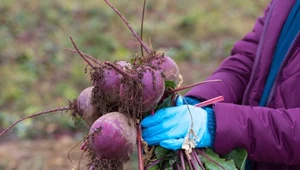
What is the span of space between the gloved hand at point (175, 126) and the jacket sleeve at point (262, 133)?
4 cm

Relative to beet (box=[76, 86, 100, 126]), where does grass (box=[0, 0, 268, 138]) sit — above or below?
above

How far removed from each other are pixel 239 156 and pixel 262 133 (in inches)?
4.6

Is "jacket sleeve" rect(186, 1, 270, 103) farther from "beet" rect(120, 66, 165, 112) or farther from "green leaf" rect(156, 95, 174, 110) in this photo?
"beet" rect(120, 66, 165, 112)

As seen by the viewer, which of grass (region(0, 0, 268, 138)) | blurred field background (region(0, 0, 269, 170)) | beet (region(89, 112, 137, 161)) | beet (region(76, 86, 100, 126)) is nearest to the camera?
beet (region(89, 112, 137, 161))

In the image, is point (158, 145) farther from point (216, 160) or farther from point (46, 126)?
point (46, 126)

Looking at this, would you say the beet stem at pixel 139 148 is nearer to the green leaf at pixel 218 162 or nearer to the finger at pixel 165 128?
the finger at pixel 165 128

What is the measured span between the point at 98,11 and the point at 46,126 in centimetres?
377

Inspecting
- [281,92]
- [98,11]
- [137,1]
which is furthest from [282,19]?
[137,1]

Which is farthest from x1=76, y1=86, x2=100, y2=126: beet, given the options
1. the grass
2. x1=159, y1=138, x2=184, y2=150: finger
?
the grass

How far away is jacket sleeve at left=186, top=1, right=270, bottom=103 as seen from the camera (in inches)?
75.0

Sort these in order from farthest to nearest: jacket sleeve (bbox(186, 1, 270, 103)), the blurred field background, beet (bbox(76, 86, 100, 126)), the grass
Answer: the grass < the blurred field background < jacket sleeve (bbox(186, 1, 270, 103)) < beet (bbox(76, 86, 100, 126))

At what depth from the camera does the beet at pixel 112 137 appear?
1.51 metres

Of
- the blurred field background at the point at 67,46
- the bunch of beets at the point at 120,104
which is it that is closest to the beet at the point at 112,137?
the bunch of beets at the point at 120,104

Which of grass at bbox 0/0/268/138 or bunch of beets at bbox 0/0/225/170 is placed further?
grass at bbox 0/0/268/138
